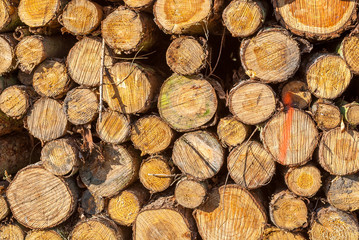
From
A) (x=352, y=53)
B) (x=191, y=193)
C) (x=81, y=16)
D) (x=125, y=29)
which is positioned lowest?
(x=191, y=193)

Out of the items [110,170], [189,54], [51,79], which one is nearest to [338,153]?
[189,54]

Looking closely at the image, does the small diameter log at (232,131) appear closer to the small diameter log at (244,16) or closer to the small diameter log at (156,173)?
the small diameter log at (156,173)

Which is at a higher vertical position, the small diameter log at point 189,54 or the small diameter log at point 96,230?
the small diameter log at point 189,54

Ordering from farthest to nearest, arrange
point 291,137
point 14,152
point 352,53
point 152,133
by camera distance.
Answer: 1. point 14,152
2. point 152,133
3. point 291,137
4. point 352,53

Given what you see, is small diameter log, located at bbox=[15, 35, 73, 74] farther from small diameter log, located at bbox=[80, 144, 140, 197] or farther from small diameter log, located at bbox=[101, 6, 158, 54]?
small diameter log, located at bbox=[80, 144, 140, 197]

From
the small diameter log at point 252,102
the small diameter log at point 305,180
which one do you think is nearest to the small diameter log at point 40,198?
the small diameter log at point 252,102

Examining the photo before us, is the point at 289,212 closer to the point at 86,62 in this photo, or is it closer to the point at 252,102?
the point at 252,102
